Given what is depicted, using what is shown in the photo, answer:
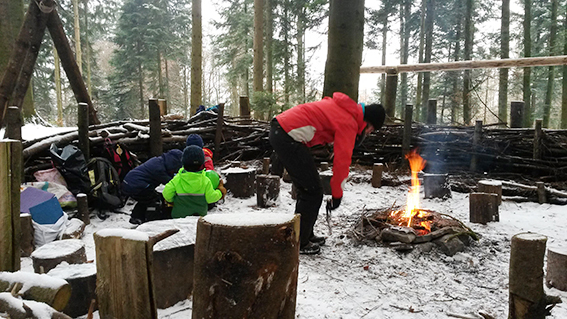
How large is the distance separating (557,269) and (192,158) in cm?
377

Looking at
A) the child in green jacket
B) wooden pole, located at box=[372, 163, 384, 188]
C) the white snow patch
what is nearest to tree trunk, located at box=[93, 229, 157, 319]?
the white snow patch

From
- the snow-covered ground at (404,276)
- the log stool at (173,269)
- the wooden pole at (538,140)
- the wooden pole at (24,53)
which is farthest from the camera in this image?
the wooden pole at (538,140)

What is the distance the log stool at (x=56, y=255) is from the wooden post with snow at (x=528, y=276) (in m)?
3.31

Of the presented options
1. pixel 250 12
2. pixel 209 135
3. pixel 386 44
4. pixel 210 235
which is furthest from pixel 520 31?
pixel 210 235

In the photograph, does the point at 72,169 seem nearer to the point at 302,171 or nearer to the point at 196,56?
the point at 302,171

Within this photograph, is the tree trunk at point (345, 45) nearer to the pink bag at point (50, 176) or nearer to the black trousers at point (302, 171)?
the black trousers at point (302, 171)

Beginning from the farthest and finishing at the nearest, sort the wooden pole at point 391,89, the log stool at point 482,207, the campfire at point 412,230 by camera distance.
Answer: the wooden pole at point 391,89
the log stool at point 482,207
the campfire at point 412,230

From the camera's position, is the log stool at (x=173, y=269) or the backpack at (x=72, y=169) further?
the backpack at (x=72, y=169)

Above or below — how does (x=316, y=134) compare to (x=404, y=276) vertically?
above

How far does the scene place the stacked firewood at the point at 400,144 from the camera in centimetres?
652

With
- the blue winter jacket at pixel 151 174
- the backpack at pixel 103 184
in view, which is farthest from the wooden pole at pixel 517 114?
the backpack at pixel 103 184

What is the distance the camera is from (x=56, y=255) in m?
2.83

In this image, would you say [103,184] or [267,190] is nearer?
[103,184]

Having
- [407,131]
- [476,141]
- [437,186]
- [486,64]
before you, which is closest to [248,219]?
[437,186]
